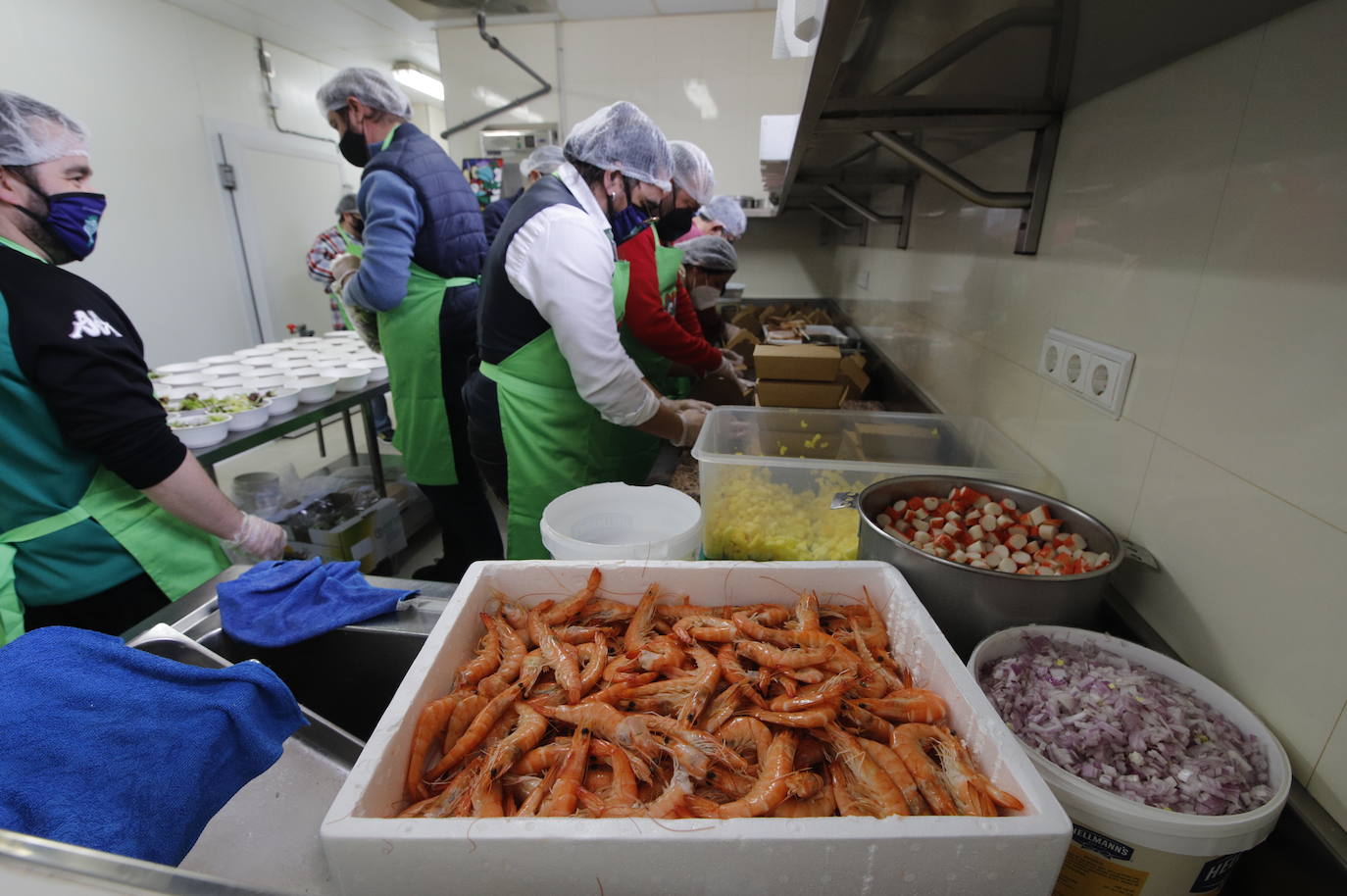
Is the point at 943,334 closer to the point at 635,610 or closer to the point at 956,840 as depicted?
the point at 635,610

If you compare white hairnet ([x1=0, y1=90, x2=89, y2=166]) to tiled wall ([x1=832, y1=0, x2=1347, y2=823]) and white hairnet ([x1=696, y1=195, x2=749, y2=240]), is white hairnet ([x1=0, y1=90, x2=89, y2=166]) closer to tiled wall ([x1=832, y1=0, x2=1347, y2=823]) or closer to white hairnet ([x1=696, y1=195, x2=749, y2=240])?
tiled wall ([x1=832, y1=0, x2=1347, y2=823])

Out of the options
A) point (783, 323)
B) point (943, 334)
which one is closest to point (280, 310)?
point (783, 323)

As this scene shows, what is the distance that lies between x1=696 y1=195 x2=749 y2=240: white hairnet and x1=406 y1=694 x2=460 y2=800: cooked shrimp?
3.96 metres

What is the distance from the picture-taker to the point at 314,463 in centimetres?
548

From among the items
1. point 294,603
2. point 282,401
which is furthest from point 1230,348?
point 282,401

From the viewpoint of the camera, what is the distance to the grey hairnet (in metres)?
3.55

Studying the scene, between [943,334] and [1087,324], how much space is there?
3.12 feet

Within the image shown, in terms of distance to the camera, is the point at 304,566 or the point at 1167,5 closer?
the point at 1167,5

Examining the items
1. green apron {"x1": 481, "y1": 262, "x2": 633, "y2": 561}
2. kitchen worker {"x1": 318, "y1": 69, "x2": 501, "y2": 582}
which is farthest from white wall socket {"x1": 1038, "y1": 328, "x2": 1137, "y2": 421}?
kitchen worker {"x1": 318, "y1": 69, "x2": 501, "y2": 582}

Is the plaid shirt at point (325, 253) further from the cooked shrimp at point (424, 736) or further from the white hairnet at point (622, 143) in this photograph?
the cooked shrimp at point (424, 736)

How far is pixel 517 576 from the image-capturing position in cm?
103

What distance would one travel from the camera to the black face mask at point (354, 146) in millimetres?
2840

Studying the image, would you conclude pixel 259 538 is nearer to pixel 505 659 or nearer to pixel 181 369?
pixel 505 659

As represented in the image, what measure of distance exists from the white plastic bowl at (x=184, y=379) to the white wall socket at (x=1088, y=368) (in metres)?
3.74
